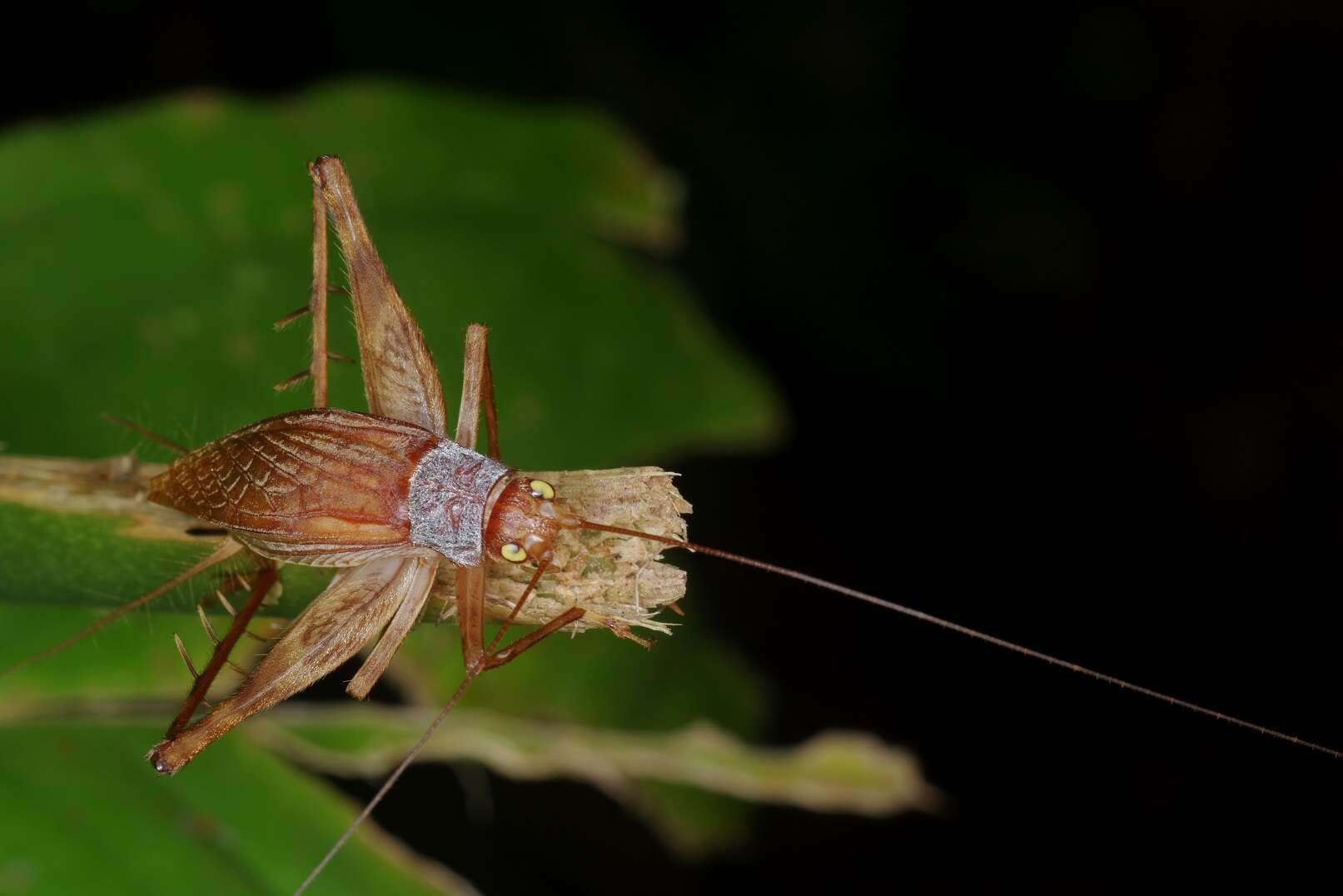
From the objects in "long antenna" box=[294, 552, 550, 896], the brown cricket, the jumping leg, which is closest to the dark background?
the brown cricket

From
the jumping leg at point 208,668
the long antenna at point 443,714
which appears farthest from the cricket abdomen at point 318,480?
the long antenna at point 443,714

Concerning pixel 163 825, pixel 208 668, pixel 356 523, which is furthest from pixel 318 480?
pixel 163 825

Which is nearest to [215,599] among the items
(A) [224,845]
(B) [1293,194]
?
→ (A) [224,845]

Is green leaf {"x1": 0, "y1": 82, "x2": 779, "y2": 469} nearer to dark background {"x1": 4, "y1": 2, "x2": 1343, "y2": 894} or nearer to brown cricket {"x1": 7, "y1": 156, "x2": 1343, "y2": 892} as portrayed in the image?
brown cricket {"x1": 7, "y1": 156, "x2": 1343, "y2": 892}

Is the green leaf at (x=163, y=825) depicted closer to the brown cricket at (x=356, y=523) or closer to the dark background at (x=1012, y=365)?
the brown cricket at (x=356, y=523)

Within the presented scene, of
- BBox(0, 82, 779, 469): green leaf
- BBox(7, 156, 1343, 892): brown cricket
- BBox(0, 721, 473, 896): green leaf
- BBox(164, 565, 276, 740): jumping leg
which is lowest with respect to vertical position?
BBox(0, 721, 473, 896): green leaf

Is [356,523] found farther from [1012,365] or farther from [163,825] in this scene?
[1012,365]
